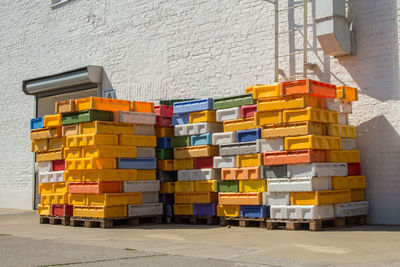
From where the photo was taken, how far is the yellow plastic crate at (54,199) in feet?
43.0

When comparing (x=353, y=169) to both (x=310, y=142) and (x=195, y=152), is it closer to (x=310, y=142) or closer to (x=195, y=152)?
(x=310, y=142)

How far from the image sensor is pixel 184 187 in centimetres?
1315

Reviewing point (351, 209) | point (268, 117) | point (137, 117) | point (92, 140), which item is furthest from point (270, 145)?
point (92, 140)

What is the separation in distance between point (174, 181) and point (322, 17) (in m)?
4.86

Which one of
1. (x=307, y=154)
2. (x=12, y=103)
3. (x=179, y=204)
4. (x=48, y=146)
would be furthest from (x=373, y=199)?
(x=12, y=103)

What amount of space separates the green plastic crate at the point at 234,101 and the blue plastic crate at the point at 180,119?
89cm

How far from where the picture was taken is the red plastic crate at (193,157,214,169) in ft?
41.9

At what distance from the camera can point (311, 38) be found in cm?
1298

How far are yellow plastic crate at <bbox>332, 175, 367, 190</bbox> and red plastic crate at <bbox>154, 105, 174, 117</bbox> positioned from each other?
4461mm

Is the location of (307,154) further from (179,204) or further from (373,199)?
(179,204)

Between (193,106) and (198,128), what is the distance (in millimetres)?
503

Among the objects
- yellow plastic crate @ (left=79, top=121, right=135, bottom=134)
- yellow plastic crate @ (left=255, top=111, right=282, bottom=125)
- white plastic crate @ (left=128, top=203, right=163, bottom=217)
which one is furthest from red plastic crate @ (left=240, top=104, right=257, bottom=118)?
white plastic crate @ (left=128, top=203, right=163, bottom=217)

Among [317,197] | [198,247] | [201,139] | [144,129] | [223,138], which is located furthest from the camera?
[144,129]

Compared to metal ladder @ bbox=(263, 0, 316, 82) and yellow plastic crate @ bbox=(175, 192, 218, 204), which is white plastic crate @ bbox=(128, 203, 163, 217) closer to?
yellow plastic crate @ bbox=(175, 192, 218, 204)
